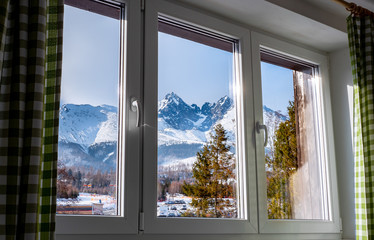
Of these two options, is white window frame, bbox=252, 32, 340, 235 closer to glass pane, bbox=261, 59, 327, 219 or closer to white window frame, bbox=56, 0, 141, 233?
glass pane, bbox=261, 59, 327, 219

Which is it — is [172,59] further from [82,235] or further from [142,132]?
[82,235]

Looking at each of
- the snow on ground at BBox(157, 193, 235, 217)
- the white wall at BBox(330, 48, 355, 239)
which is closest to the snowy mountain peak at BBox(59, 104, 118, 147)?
the snow on ground at BBox(157, 193, 235, 217)

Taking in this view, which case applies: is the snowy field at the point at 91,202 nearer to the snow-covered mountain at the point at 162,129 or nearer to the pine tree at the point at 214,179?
the snow-covered mountain at the point at 162,129

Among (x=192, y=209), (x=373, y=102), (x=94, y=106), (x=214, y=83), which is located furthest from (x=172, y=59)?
(x=373, y=102)

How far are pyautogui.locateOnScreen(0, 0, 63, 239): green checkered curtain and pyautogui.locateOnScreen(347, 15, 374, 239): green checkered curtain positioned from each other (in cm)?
166

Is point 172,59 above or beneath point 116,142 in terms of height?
above

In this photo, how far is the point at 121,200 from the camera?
1.94 meters

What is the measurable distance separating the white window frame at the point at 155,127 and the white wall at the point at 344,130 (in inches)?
29.8

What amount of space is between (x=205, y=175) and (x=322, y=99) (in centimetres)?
110

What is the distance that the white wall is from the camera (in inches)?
109

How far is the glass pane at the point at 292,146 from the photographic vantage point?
8.46 ft

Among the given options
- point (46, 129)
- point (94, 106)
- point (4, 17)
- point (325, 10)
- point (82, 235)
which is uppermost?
point (325, 10)

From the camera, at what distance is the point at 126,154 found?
1977mm

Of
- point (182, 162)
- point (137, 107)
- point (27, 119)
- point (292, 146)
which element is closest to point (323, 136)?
point (292, 146)
